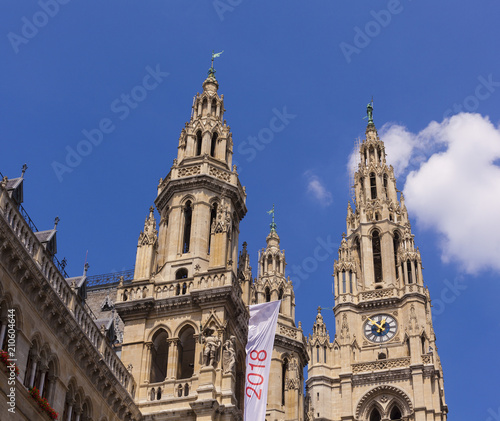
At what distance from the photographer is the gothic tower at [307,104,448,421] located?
81.4 metres

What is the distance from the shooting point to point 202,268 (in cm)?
4759

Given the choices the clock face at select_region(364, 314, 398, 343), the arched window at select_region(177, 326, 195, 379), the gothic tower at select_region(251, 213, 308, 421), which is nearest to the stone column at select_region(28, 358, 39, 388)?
the arched window at select_region(177, 326, 195, 379)

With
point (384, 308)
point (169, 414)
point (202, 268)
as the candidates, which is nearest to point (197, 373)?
point (169, 414)

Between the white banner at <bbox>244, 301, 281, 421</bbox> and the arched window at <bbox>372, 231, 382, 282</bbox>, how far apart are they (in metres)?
49.6

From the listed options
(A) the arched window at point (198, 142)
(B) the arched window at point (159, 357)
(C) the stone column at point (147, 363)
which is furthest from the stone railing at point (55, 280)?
(A) the arched window at point (198, 142)

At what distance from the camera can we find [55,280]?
35125 millimetres

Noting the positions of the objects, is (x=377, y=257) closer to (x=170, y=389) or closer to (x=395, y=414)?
(x=395, y=414)

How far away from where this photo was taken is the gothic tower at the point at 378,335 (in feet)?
267

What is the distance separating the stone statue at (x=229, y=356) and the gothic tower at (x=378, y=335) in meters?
31.9

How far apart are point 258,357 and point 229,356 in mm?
1664

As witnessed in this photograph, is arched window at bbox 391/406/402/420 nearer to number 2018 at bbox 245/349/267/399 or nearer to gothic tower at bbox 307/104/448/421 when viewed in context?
gothic tower at bbox 307/104/448/421

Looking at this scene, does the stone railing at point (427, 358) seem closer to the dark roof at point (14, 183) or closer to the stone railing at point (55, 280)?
the stone railing at point (55, 280)

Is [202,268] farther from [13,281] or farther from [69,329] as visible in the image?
[13,281]

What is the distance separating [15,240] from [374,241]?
2696 inches
